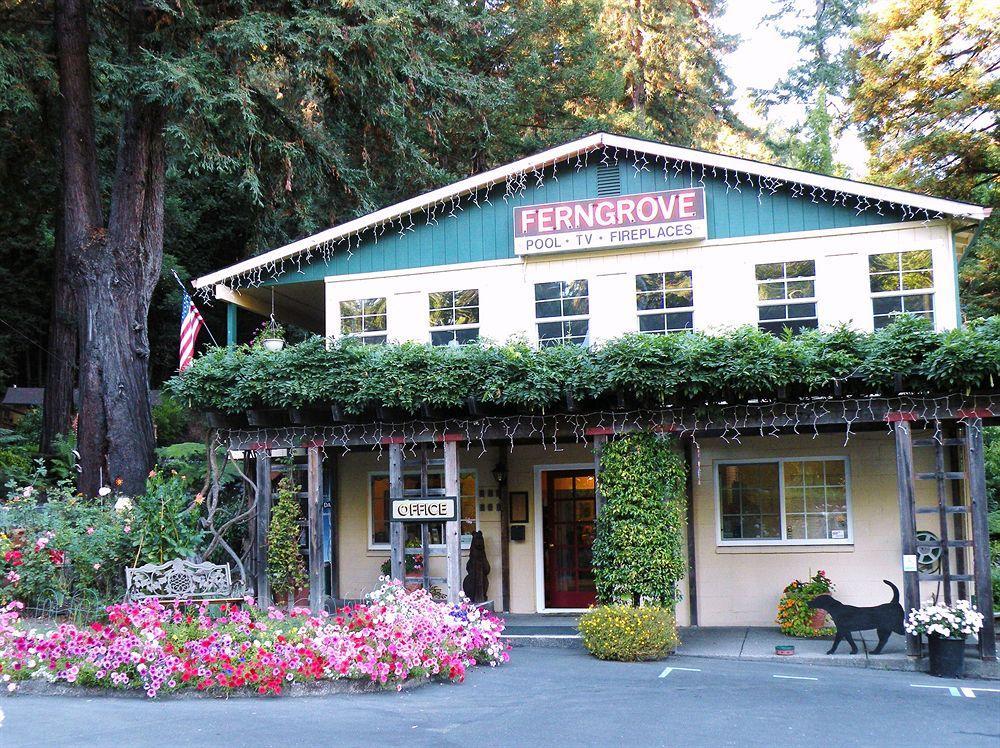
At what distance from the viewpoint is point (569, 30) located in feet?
86.8

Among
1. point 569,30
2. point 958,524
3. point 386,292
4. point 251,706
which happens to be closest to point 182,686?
point 251,706

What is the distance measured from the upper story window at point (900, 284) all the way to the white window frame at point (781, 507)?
224 centimetres

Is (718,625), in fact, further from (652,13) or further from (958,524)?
(652,13)

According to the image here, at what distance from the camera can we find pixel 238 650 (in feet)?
30.7

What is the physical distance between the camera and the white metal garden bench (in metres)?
12.0

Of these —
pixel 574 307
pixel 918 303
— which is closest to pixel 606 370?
pixel 574 307

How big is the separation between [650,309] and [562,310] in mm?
1331

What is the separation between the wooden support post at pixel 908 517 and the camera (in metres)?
11.2

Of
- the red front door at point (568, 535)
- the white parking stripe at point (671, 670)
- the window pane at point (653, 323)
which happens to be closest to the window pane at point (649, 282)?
the window pane at point (653, 323)

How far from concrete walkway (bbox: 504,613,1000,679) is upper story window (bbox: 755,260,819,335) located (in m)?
4.31

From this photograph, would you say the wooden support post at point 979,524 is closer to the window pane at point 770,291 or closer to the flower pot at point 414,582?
the window pane at point 770,291

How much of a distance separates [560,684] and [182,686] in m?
3.75

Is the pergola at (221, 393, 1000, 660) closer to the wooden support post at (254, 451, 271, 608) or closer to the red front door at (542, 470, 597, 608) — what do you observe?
the wooden support post at (254, 451, 271, 608)

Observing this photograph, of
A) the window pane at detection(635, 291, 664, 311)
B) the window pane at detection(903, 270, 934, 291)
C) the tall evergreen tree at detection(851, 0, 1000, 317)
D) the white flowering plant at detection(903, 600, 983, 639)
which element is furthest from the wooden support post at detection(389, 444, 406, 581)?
the tall evergreen tree at detection(851, 0, 1000, 317)
